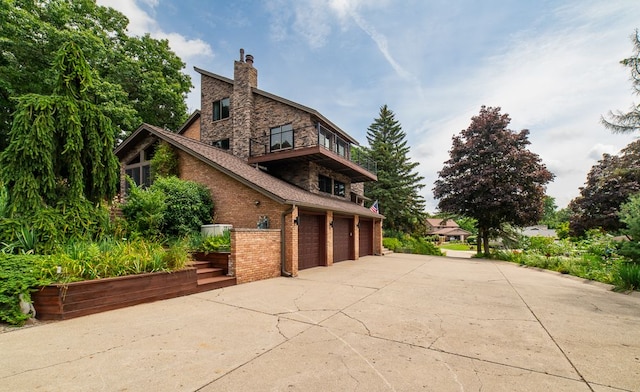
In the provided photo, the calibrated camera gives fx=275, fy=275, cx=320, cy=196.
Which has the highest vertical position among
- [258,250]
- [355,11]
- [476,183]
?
[355,11]

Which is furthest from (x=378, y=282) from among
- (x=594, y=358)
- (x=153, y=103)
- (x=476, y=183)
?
(x=153, y=103)

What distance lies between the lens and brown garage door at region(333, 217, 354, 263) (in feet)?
47.9

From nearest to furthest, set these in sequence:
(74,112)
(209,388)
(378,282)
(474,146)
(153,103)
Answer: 1. (209,388)
2. (74,112)
3. (378,282)
4. (474,146)
5. (153,103)

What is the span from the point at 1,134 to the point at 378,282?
25955mm

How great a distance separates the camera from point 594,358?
358 cm

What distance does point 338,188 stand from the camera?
63.7 ft

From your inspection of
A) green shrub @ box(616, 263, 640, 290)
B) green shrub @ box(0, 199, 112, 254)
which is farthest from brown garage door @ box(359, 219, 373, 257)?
green shrub @ box(0, 199, 112, 254)

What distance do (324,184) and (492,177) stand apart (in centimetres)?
1180

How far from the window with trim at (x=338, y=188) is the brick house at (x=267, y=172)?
0.07 meters

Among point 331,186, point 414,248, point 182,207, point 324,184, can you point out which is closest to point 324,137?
point 324,184

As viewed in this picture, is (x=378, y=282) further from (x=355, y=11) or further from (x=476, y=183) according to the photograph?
(x=476, y=183)

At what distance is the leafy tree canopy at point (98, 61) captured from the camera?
17328mm

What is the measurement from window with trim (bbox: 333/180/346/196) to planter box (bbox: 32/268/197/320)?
505 inches

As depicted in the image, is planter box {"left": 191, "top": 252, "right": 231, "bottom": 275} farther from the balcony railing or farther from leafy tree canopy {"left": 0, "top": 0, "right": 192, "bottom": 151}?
leafy tree canopy {"left": 0, "top": 0, "right": 192, "bottom": 151}
